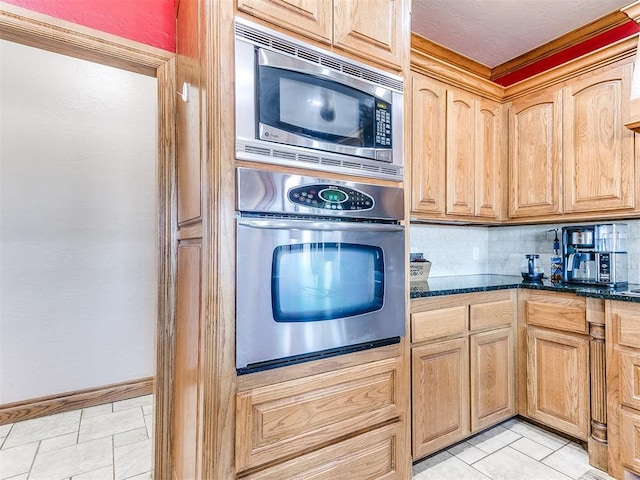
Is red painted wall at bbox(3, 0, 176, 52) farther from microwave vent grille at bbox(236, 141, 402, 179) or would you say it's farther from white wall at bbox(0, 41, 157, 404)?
white wall at bbox(0, 41, 157, 404)

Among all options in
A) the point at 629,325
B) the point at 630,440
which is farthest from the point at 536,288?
the point at 630,440

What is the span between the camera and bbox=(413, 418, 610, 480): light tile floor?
1867mm

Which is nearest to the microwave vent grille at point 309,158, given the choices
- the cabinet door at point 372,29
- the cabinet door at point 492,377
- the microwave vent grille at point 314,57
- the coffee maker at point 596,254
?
the microwave vent grille at point 314,57

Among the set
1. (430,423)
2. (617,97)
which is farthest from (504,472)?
(617,97)

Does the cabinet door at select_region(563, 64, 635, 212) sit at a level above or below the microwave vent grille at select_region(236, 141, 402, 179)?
above

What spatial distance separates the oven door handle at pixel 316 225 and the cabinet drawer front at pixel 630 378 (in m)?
1.43

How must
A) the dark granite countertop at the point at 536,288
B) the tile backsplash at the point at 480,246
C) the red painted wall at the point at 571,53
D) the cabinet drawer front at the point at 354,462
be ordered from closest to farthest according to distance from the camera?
1. the cabinet drawer front at the point at 354,462
2. the dark granite countertop at the point at 536,288
3. the red painted wall at the point at 571,53
4. the tile backsplash at the point at 480,246

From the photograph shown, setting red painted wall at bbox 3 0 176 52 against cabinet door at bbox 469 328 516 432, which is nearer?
red painted wall at bbox 3 0 176 52

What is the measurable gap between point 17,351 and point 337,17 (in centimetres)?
296

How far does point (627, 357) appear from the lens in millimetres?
1820

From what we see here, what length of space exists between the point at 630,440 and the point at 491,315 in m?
0.85

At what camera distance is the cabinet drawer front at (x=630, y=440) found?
1.78 meters

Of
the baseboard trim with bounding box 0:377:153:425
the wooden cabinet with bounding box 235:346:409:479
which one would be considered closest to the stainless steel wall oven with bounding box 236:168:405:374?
the wooden cabinet with bounding box 235:346:409:479

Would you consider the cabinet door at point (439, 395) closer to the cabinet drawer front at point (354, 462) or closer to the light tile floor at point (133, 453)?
the light tile floor at point (133, 453)
